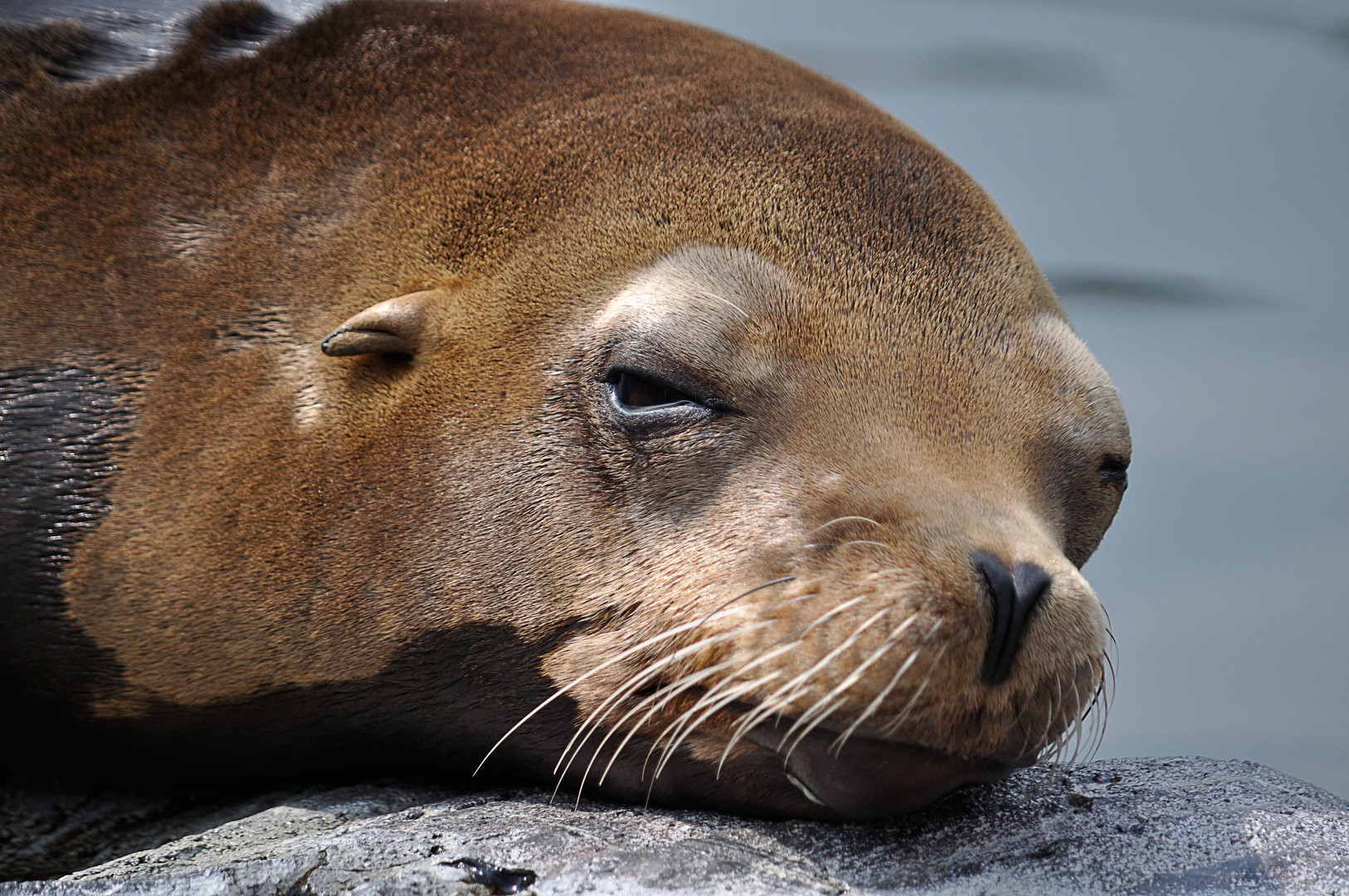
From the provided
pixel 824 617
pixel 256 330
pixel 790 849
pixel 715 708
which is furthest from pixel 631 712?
pixel 256 330

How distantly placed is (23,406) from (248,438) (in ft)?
1.95

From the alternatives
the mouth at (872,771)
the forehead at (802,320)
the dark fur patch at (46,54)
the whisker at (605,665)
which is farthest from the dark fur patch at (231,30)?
the mouth at (872,771)

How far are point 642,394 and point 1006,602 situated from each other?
0.82m

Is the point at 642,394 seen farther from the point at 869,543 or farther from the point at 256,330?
the point at 256,330

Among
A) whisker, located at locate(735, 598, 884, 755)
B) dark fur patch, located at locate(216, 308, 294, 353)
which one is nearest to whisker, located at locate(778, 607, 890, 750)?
whisker, located at locate(735, 598, 884, 755)

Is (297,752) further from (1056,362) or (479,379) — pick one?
(1056,362)

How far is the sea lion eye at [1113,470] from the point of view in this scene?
283 cm

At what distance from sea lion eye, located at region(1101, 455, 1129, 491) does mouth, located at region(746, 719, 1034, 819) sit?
2.66 feet

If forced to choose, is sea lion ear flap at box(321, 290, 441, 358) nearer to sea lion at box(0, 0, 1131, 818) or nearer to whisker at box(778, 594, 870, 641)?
sea lion at box(0, 0, 1131, 818)

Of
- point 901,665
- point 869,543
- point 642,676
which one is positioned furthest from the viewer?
point 642,676

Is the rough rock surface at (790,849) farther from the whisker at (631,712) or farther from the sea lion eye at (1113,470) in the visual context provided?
the sea lion eye at (1113,470)

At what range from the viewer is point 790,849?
227 centimetres

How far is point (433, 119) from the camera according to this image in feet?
9.76

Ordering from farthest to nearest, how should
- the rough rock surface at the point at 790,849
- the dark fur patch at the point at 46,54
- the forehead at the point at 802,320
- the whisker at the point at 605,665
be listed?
the dark fur patch at the point at 46,54 < the forehead at the point at 802,320 < the whisker at the point at 605,665 < the rough rock surface at the point at 790,849
